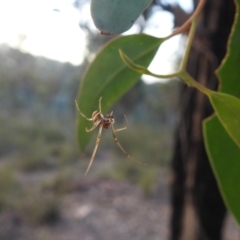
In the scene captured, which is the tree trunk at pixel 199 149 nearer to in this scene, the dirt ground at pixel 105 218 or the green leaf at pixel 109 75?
the green leaf at pixel 109 75

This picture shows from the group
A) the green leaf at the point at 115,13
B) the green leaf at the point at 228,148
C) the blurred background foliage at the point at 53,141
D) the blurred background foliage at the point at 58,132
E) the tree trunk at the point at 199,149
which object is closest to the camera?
the green leaf at the point at 115,13

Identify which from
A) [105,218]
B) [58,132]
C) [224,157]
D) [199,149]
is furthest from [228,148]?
[58,132]

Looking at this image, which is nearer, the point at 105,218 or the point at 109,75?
the point at 109,75

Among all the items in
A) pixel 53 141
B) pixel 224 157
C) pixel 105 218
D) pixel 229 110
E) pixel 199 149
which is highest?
pixel 229 110

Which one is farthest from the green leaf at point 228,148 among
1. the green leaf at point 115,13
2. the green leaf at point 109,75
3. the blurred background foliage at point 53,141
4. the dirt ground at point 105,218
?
the blurred background foliage at point 53,141

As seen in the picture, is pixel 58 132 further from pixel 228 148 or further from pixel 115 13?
pixel 115 13

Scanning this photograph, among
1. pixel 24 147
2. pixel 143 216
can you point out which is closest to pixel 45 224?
pixel 143 216
